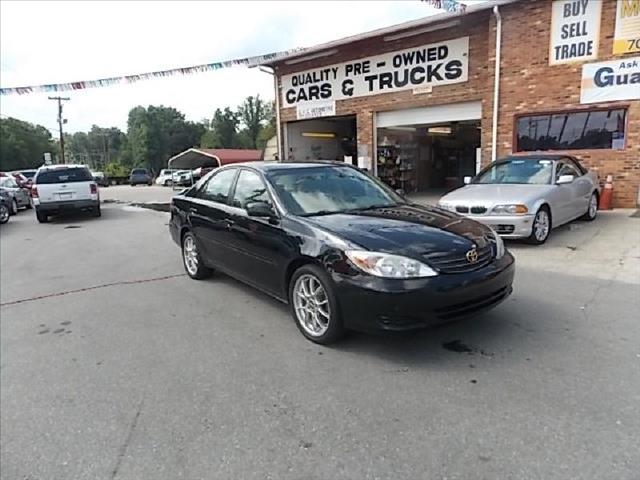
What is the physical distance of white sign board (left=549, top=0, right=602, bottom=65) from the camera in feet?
34.6

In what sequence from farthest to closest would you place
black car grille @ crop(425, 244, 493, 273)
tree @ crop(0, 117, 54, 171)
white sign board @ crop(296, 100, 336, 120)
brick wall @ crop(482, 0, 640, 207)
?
tree @ crop(0, 117, 54, 171) < white sign board @ crop(296, 100, 336, 120) < brick wall @ crop(482, 0, 640, 207) < black car grille @ crop(425, 244, 493, 273)

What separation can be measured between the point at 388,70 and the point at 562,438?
13.5 m

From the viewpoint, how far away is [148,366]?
3732 mm

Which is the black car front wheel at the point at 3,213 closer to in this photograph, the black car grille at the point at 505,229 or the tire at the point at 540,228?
the black car grille at the point at 505,229

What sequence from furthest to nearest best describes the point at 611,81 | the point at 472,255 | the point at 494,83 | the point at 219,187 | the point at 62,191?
the point at 62,191, the point at 494,83, the point at 611,81, the point at 219,187, the point at 472,255

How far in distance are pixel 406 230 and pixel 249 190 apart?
1863 millimetres

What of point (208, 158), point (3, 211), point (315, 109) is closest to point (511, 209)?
point (315, 109)

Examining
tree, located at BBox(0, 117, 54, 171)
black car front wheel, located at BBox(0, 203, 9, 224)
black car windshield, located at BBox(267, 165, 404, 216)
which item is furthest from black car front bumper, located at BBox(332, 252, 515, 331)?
tree, located at BBox(0, 117, 54, 171)

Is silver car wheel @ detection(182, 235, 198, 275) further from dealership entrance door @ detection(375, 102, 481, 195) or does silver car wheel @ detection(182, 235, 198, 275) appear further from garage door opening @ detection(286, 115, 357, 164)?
garage door opening @ detection(286, 115, 357, 164)

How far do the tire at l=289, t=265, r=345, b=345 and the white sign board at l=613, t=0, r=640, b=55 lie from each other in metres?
10.1

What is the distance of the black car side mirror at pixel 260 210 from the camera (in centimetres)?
436

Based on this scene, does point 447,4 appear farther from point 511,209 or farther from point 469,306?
point 469,306

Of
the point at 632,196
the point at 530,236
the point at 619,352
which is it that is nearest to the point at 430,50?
the point at 632,196

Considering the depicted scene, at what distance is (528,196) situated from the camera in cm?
706
